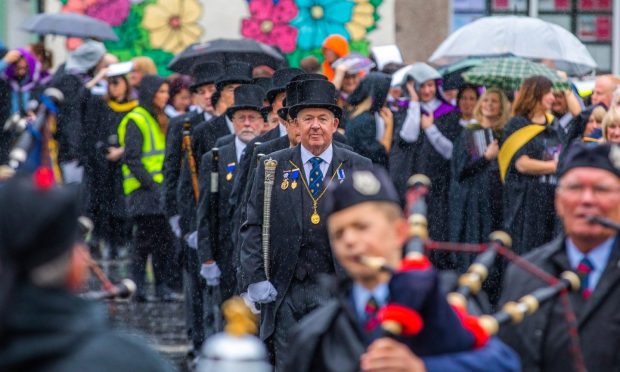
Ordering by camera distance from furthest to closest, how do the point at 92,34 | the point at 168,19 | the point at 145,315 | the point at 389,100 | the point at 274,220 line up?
the point at 168,19, the point at 92,34, the point at 389,100, the point at 145,315, the point at 274,220

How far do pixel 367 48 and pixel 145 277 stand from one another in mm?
7675

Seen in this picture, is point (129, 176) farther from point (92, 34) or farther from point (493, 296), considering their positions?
point (493, 296)

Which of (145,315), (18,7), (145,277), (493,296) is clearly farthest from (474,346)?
(18,7)

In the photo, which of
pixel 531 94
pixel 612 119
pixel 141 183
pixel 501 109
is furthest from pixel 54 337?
pixel 141 183

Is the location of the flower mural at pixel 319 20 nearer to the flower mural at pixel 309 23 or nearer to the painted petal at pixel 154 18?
the flower mural at pixel 309 23

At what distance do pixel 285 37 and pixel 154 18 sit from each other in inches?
74.9

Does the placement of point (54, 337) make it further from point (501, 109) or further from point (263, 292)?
point (501, 109)

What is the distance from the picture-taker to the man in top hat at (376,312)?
191 inches

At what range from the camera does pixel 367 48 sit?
76.2ft

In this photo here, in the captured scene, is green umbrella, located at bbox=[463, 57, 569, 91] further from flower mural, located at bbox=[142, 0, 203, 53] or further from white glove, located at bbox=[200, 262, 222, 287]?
flower mural, located at bbox=[142, 0, 203, 53]

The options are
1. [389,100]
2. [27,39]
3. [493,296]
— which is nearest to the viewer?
[493,296]

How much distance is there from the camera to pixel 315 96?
33.7 ft

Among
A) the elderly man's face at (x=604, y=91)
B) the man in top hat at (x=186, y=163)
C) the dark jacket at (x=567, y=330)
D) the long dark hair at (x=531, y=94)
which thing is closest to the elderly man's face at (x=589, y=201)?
the dark jacket at (x=567, y=330)

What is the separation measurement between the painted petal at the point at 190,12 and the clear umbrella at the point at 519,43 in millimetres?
6975
